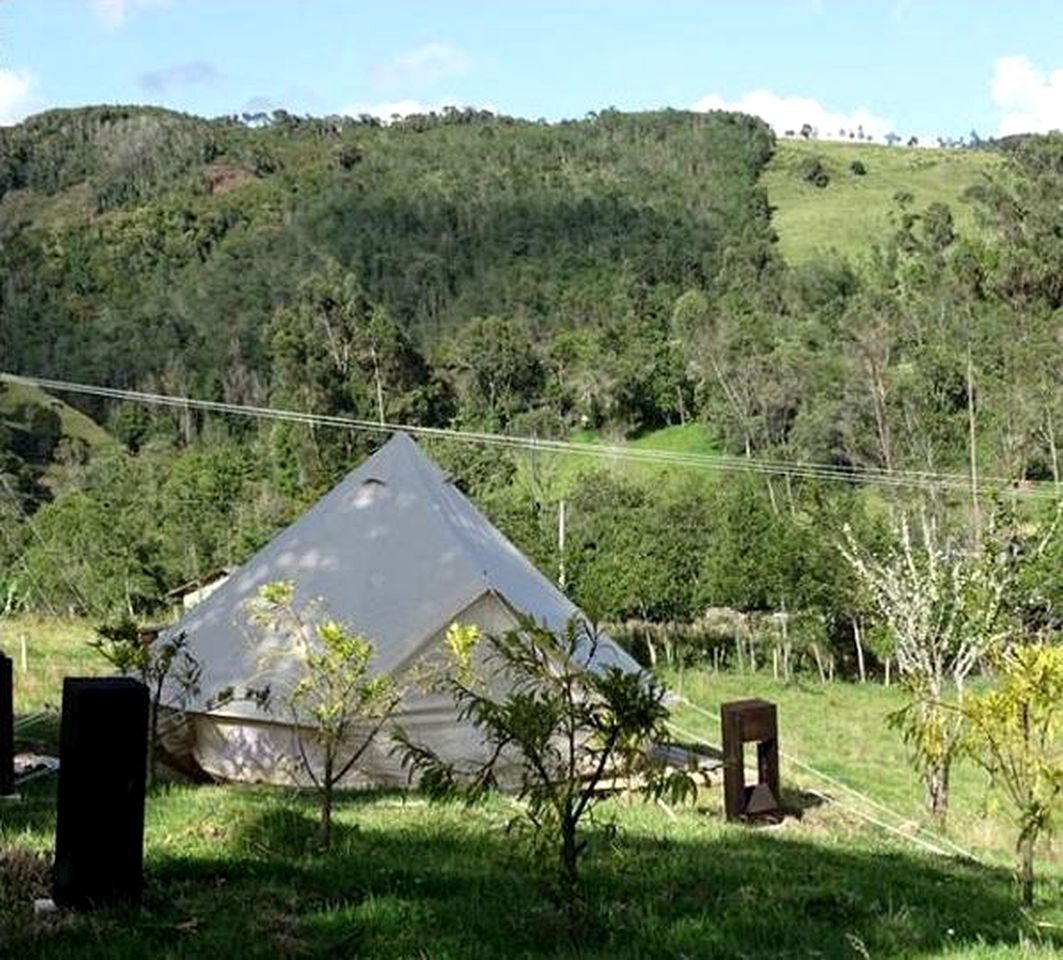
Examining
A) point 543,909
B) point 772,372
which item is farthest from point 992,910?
point 772,372

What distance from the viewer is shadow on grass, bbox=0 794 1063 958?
4.41 meters

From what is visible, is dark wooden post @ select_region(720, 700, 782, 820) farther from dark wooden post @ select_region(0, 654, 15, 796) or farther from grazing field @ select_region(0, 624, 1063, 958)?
dark wooden post @ select_region(0, 654, 15, 796)

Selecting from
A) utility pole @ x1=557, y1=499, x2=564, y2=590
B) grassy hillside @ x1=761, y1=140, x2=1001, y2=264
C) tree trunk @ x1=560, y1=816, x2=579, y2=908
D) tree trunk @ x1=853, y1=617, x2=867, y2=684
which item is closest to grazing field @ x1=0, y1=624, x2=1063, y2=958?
tree trunk @ x1=560, y1=816, x2=579, y2=908

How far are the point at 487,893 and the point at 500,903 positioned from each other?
21cm

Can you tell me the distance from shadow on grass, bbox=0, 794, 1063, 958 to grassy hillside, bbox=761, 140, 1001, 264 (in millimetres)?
74537

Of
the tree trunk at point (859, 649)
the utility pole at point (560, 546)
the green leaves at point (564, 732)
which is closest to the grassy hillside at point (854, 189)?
the utility pole at point (560, 546)

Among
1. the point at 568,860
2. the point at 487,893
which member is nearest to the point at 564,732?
the point at 568,860

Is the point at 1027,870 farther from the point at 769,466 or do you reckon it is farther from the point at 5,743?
the point at 769,466

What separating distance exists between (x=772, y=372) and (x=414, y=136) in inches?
3090

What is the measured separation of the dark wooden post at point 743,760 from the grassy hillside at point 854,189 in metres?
71.3

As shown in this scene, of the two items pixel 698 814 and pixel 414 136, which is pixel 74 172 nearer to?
pixel 414 136

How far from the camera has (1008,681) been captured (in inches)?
240

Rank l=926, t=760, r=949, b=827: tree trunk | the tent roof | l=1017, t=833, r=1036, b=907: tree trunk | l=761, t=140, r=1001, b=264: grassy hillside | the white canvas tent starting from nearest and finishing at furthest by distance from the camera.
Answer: l=1017, t=833, r=1036, b=907: tree trunk
the white canvas tent
l=926, t=760, r=949, b=827: tree trunk
the tent roof
l=761, t=140, r=1001, b=264: grassy hillside

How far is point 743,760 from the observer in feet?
31.5
